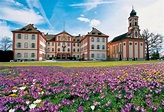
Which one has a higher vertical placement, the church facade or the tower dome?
the tower dome

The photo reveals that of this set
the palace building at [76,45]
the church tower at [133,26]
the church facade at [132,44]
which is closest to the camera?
the palace building at [76,45]

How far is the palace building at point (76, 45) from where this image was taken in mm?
39156

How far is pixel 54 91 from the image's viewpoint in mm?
3082

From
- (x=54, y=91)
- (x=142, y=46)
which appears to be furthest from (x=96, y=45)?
(x=54, y=91)

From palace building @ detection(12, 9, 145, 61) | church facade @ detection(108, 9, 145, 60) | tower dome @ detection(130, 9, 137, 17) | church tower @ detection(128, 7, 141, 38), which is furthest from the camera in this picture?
tower dome @ detection(130, 9, 137, 17)

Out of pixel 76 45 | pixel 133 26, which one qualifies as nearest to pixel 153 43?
pixel 133 26

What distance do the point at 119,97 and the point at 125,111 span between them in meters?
0.68

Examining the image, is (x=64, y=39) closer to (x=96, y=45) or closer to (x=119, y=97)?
(x=96, y=45)

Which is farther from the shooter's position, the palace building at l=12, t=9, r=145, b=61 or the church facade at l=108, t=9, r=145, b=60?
the church facade at l=108, t=9, r=145, b=60

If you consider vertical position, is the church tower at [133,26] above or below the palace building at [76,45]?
above

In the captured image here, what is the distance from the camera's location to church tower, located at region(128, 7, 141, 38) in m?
46.9

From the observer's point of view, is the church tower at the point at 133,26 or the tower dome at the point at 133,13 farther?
the tower dome at the point at 133,13

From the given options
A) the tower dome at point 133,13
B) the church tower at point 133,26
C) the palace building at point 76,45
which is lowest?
the palace building at point 76,45

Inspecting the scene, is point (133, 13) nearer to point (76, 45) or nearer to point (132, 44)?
point (132, 44)
